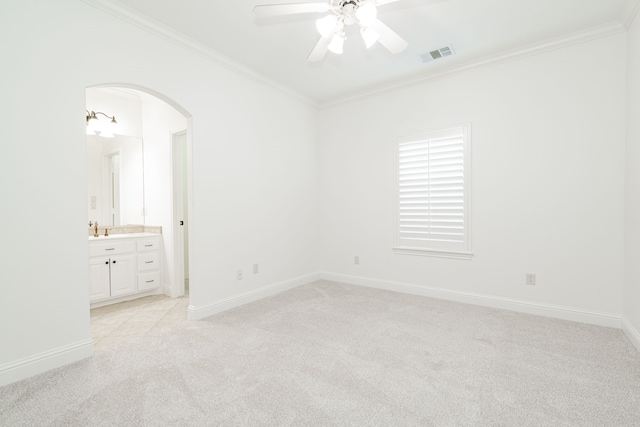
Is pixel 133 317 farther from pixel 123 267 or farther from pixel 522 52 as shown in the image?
pixel 522 52

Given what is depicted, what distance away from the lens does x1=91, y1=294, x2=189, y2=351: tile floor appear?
9.28ft

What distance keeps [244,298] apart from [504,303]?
9.79 feet

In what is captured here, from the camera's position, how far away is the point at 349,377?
6.90 ft

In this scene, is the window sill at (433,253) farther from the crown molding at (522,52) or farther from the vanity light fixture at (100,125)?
the vanity light fixture at (100,125)

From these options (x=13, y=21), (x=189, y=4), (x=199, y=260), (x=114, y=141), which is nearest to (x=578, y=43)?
(x=189, y=4)

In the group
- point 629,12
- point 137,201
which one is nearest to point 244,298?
point 137,201

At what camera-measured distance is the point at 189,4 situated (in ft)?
8.41

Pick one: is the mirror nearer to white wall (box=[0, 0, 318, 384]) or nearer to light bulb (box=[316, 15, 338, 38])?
white wall (box=[0, 0, 318, 384])

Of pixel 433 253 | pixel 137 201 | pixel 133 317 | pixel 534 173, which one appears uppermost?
pixel 534 173

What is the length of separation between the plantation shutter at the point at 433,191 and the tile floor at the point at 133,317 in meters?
2.97

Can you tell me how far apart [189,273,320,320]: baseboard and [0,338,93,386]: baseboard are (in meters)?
0.96

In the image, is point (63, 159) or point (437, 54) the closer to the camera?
point (63, 159)

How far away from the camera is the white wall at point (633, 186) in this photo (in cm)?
252

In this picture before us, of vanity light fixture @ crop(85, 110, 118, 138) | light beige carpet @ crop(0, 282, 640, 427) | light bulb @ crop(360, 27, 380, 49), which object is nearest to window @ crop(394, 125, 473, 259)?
light beige carpet @ crop(0, 282, 640, 427)
